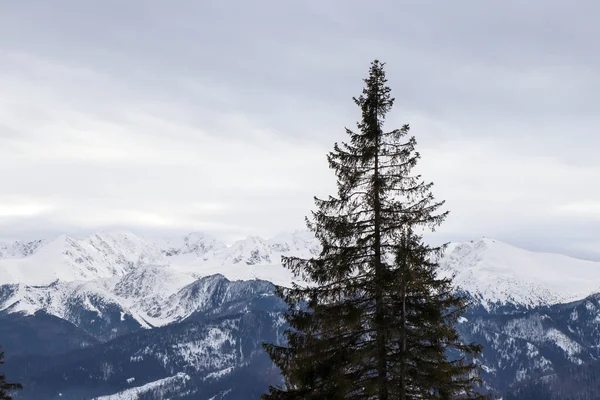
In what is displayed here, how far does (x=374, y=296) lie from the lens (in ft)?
83.0

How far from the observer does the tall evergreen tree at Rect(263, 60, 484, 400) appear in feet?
81.0

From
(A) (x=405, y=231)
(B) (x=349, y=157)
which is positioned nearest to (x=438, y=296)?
(A) (x=405, y=231)

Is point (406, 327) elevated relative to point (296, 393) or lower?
elevated

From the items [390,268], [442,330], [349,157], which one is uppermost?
[349,157]

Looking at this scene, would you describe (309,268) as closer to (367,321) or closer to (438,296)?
(367,321)

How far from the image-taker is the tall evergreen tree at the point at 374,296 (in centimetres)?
2470

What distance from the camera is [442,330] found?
24562 mm

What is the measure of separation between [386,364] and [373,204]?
6.55 meters

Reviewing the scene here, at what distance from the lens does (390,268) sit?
83.5ft

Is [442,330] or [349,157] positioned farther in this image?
[349,157]

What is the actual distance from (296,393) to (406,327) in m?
5.64

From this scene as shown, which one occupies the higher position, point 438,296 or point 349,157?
point 349,157

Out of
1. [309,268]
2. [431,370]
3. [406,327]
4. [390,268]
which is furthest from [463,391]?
[309,268]

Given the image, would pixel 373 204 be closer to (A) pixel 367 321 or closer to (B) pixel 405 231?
(B) pixel 405 231
